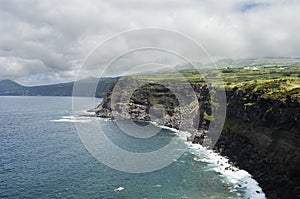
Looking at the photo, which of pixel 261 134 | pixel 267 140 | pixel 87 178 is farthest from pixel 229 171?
pixel 87 178

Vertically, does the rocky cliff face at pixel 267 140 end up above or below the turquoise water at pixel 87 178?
above

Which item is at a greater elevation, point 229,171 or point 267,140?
point 267,140

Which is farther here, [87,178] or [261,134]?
[261,134]

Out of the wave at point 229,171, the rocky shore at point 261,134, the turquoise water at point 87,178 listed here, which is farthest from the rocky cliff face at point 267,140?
the turquoise water at point 87,178

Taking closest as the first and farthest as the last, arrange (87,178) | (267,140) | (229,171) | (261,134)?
1. (87,178)
2. (229,171)
3. (267,140)
4. (261,134)

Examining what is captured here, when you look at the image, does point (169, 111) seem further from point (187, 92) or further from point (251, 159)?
point (251, 159)

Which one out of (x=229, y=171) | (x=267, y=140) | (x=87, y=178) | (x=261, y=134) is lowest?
(x=87, y=178)

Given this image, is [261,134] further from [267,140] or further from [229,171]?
[229,171]

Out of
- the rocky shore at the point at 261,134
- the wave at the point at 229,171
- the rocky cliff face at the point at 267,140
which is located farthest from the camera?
the rocky shore at the point at 261,134

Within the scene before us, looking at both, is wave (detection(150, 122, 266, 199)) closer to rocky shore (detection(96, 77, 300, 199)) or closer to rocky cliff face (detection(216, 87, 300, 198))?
rocky shore (detection(96, 77, 300, 199))

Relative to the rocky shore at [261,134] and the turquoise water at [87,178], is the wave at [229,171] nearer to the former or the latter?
the turquoise water at [87,178]

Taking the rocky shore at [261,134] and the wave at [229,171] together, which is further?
the rocky shore at [261,134]

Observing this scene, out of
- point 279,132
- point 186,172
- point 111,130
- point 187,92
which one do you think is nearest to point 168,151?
point 186,172
